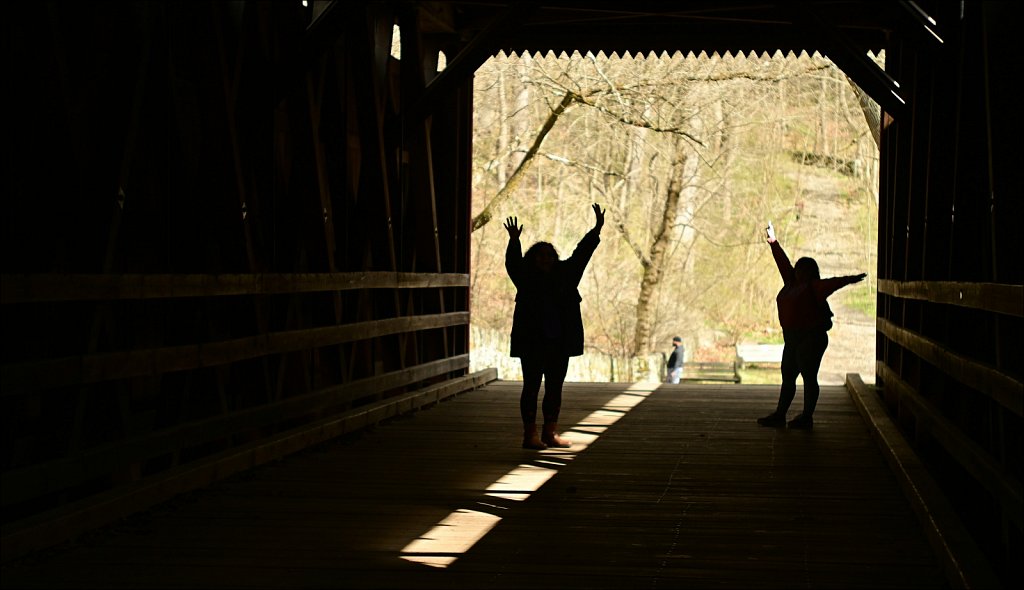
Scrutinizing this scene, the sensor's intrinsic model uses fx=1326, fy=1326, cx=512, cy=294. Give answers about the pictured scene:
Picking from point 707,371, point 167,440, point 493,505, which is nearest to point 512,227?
point 493,505

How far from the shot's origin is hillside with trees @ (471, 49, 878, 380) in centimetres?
2609

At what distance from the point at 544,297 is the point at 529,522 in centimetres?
249

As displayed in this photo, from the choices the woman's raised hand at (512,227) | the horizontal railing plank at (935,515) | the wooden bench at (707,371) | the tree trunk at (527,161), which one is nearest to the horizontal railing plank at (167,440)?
the woman's raised hand at (512,227)

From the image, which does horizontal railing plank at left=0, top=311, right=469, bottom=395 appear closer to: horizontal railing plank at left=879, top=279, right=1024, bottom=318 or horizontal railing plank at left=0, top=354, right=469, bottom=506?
horizontal railing plank at left=0, top=354, right=469, bottom=506

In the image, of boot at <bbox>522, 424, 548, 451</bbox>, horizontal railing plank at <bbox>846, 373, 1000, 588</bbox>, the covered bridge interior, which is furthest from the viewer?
boot at <bbox>522, 424, 548, 451</bbox>

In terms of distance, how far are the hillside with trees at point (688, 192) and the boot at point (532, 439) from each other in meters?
16.6

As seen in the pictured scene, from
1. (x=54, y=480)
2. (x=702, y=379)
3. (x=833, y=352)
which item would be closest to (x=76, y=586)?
(x=54, y=480)

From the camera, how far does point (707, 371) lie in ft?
90.2

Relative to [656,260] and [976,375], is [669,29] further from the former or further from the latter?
[656,260]

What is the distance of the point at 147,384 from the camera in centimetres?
719

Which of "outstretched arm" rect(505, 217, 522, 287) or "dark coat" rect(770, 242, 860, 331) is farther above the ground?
"outstretched arm" rect(505, 217, 522, 287)

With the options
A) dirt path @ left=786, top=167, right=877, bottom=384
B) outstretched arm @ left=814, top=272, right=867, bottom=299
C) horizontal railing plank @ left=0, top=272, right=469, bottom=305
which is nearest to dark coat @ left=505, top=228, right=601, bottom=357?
horizontal railing plank @ left=0, top=272, right=469, bottom=305

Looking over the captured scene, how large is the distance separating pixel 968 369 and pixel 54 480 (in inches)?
150

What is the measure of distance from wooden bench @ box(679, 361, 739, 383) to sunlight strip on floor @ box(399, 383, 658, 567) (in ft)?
53.6
